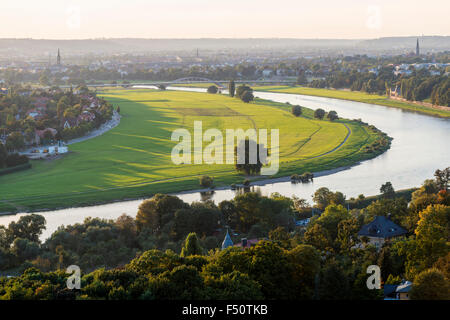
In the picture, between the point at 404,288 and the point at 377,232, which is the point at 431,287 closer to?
the point at 404,288

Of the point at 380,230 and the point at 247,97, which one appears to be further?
the point at 247,97

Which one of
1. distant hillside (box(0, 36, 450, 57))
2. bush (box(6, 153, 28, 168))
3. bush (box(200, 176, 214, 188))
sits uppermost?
distant hillside (box(0, 36, 450, 57))

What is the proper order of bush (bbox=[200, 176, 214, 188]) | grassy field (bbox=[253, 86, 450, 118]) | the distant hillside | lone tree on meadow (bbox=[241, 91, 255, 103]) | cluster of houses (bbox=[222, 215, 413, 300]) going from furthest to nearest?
1. the distant hillside
2. lone tree on meadow (bbox=[241, 91, 255, 103])
3. grassy field (bbox=[253, 86, 450, 118])
4. bush (bbox=[200, 176, 214, 188])
5. cluster of houses (bbox=[222, 215, 413, 300])

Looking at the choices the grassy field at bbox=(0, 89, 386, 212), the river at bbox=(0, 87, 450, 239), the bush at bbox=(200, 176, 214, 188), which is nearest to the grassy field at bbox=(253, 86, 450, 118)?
the river at bbox=(0, 87, 450, 239)

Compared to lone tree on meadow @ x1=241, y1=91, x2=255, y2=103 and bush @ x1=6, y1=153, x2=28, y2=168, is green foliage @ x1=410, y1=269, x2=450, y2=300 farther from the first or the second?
lone tree on meadow @ x1=241, y1=91, x2=255, y2=103

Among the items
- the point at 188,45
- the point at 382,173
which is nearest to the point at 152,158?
the point at 382,173

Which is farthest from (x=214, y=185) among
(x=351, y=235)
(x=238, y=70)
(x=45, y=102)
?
(x=238, y=70)
